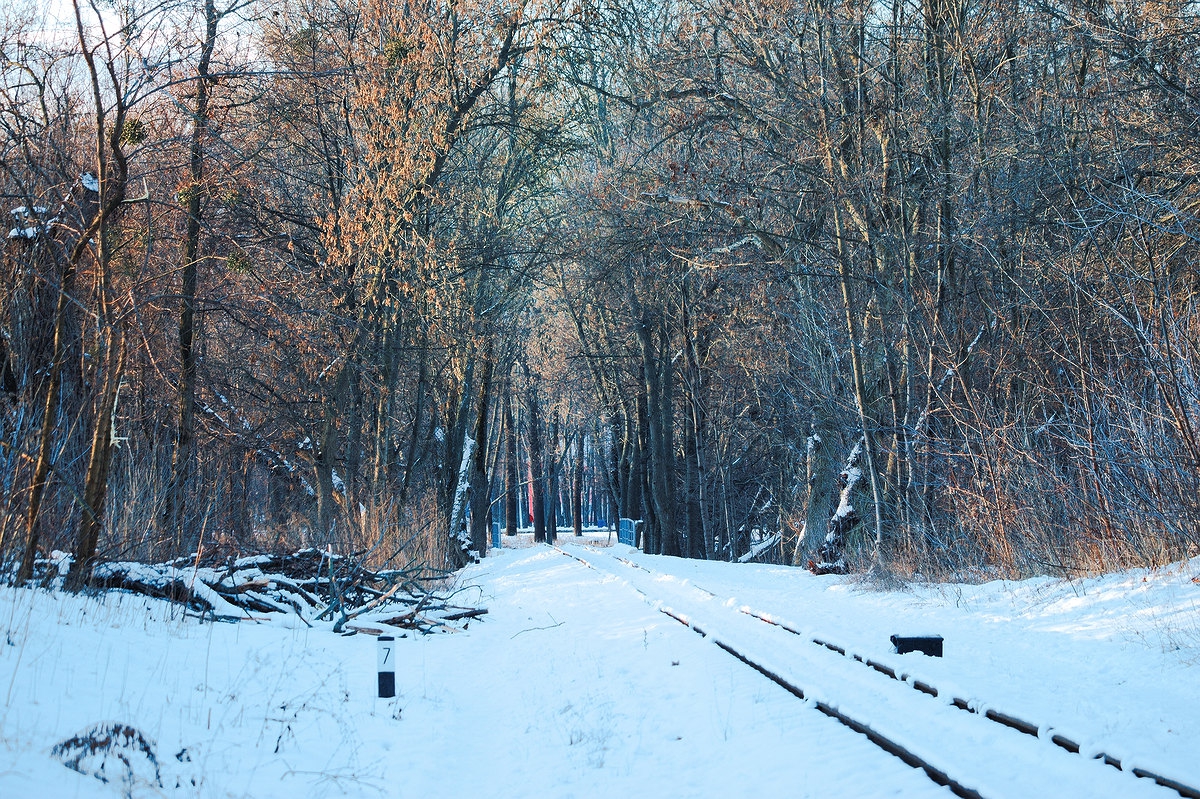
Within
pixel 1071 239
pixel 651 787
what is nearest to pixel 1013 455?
pixel 1071 239

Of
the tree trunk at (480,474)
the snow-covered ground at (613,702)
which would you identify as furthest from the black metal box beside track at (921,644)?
the tree trunk at (480,474)

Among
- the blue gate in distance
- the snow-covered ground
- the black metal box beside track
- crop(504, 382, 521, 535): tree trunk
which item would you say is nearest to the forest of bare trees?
the snow-covered ground

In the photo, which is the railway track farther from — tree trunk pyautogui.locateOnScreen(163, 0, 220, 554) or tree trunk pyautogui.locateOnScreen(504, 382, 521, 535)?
tree trunk pyautogui.locateOnScreen(504, 382, 521, 535)

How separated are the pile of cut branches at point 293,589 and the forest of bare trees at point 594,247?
394mm

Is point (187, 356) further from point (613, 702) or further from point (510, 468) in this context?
point (510, 468)

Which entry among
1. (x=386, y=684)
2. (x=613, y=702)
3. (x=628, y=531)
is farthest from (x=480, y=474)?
(x=613, y=702)

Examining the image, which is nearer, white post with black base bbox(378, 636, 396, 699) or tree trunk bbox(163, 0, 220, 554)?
white post with black base bbox(378, 636, 396, 699)

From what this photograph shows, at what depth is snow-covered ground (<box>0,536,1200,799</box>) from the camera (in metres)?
5.02

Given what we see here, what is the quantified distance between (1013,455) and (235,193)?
11023mm

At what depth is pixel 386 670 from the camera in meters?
7.62

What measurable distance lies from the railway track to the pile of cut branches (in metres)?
3.90

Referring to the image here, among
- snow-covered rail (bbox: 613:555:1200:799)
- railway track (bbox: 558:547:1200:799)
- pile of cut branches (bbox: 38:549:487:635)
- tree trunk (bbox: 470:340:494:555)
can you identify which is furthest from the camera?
tree trunk (bbox: 470:340:494:555)

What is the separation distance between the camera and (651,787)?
5.47 meters

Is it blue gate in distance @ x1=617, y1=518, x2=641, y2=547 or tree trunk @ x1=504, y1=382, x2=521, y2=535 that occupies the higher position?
tree trunk @ x1=504, y1=382, x2=521, y2=535
